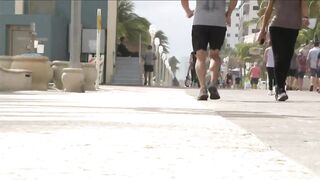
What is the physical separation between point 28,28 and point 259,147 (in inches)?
1077

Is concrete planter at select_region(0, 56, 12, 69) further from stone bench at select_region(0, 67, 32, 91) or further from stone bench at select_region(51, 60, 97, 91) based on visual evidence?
stone bench at select_region(0, 67, 32, 91)

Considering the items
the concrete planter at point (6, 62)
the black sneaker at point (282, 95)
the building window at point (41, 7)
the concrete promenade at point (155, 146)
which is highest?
the building window at point (41, 7)

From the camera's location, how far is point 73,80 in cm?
1509

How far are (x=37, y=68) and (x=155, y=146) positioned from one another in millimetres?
12081

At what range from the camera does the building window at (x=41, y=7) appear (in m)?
33.2

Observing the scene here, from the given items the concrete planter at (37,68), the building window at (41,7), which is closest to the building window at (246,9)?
the building window at (41,7)

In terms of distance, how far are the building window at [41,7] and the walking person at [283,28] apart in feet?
81.4

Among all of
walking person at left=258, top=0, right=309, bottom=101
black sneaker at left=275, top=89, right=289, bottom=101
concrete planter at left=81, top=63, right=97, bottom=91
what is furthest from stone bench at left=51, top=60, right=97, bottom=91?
walking person at left=258, top=0, right=309, bottom=101

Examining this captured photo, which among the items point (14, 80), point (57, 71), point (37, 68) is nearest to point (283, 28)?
point (14, 80)

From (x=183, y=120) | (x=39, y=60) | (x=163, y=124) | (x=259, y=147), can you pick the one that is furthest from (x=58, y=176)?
(x=39, y=60)

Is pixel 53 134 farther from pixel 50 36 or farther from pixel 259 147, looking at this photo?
pixel 50 36

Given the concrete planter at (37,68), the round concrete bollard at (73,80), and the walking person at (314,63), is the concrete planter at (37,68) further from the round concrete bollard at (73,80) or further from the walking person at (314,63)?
the walking person at (314,63)

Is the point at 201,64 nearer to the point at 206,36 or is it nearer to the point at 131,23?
the point at 206,36

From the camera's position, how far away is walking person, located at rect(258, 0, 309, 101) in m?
9.41
